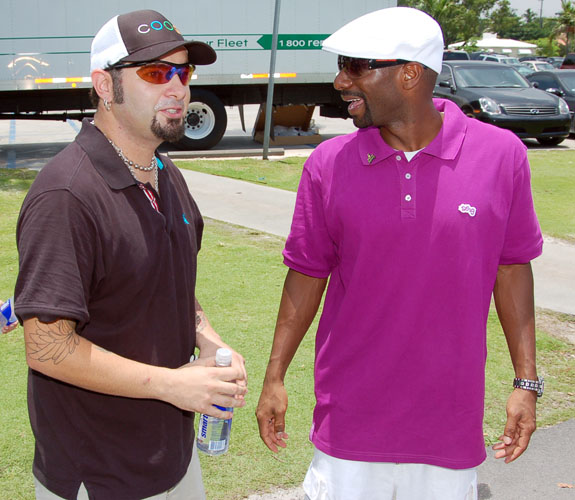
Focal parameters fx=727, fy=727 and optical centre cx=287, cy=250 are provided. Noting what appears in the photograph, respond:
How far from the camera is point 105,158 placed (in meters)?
1.97

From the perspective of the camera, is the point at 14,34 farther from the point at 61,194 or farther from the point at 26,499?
the point at 61,194

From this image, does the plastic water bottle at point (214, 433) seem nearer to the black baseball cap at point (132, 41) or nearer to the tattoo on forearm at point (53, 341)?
the tattoo on forearm at point (53, 341)

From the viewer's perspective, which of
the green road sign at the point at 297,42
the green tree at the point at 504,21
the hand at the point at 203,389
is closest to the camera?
the hand at the point at 203,389

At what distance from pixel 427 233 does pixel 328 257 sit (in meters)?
0.41

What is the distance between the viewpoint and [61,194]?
1781 mm

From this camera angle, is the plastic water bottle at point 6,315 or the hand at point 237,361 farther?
the plastic water bottle at point 6,315

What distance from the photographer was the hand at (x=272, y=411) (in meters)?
2.51

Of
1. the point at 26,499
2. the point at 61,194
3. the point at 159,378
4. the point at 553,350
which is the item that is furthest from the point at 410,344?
the point at 553,350

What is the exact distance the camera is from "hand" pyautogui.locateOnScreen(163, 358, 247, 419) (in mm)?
1879

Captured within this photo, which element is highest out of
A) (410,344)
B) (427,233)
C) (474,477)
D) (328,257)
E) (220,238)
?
(427,233)

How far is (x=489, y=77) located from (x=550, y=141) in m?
2.01

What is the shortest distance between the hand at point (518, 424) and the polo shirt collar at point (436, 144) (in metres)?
0.86

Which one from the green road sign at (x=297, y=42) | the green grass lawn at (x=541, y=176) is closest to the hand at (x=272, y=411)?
the green grass lawn at (x=541, y=176)

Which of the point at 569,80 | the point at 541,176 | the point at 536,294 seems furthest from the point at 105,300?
the point at 569,80
